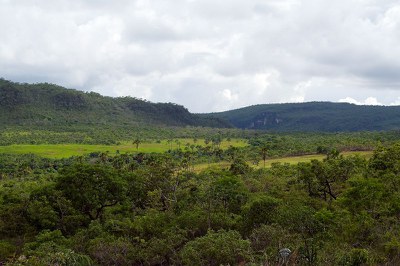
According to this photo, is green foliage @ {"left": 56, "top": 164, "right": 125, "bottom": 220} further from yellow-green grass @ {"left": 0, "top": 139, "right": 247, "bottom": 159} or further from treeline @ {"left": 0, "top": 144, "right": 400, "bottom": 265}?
yellow-green grass @ {"left": 0, "top": 139, "right": 247, "bottom": 159}

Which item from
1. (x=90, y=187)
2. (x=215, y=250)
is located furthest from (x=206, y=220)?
(x=90, y=187)

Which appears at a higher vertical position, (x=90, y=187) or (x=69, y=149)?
(x=90, y=187)

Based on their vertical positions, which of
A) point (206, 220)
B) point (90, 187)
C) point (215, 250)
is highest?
point (90, 187)

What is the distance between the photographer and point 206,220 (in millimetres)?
36000

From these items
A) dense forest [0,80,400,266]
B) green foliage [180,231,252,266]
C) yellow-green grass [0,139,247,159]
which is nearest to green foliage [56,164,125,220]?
dense forest [0,80,400,266]

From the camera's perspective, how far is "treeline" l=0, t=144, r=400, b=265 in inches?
1053

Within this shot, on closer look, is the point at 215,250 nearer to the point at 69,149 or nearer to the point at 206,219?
the point at 206,219

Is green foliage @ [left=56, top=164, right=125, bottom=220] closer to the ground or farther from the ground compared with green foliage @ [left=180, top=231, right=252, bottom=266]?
farther from the ground

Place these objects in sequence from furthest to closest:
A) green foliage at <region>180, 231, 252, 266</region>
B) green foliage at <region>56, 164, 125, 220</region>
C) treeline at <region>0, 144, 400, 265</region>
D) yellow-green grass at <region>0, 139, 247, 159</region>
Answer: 1. yellow-green grass at <region>0, 139, 247, 159</region>
2. green foliage at <region>56, 164, 125, 220</region>
3. treeline at <region>0, 144, 400, 265</region>
4. green foliage at <region>180, 231, 252, 266</region>

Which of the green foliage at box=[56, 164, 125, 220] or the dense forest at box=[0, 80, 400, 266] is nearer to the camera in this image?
the dense forest at box=[0, 80, 400, 266]

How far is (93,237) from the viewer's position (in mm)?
35156

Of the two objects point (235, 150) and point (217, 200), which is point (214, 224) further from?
point (235, 150)

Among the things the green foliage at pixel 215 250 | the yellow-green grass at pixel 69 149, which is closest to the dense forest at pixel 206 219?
A: the green foliage at pixel 215 250

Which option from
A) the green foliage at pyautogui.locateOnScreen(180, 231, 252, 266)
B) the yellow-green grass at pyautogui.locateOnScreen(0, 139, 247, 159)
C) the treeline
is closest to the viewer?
the green foliage at pyautogui.locateOnScreen(180, 231, 252, 266)
